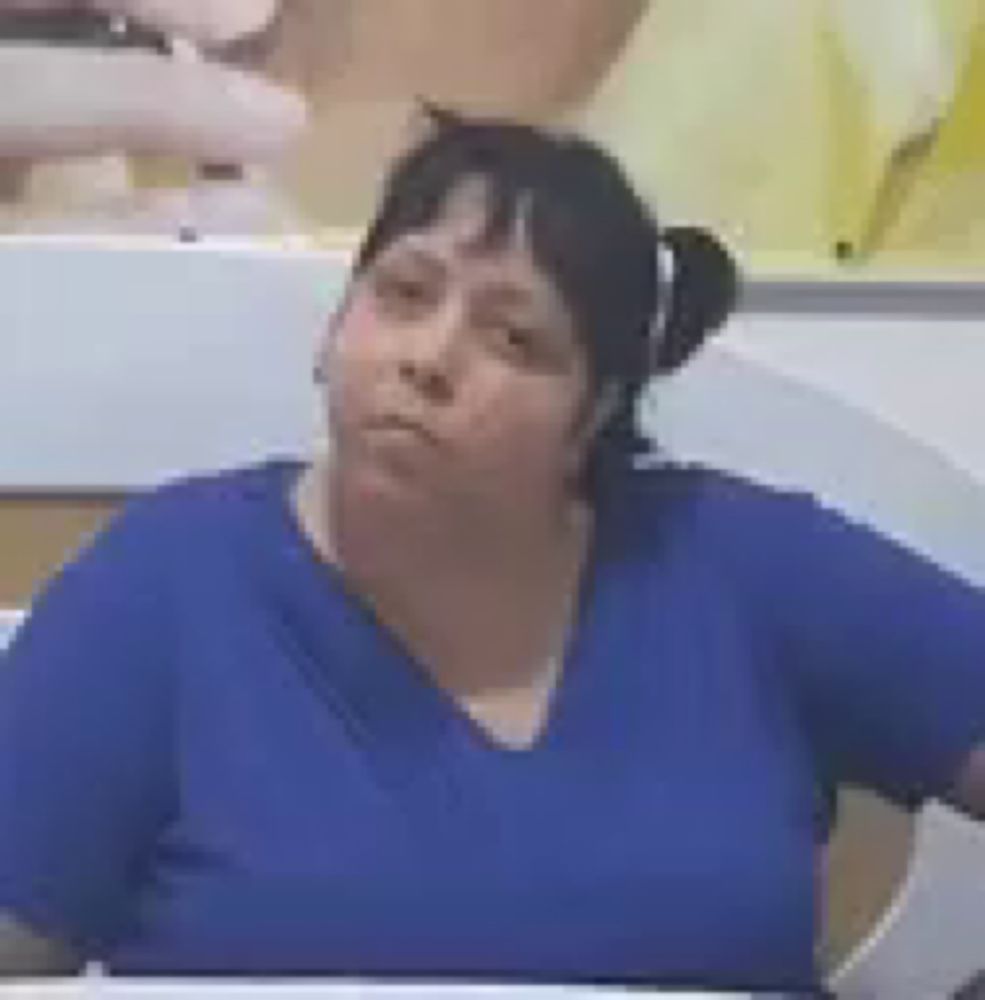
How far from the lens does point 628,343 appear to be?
1.10 metres

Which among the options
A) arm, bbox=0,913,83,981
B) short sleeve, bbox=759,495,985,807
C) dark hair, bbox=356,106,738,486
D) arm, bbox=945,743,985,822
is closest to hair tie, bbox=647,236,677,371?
dark hair, bbox=356,106,738,486

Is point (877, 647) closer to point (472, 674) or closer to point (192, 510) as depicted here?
point (472, 674)

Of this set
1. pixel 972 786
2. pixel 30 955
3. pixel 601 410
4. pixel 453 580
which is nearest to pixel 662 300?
pixel 601 410

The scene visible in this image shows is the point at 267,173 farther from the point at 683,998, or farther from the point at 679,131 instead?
the point at 683,998

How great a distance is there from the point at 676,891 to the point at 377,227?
13.8 inches

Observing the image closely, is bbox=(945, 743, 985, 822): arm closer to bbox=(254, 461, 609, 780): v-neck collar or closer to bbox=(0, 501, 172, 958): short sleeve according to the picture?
bbox=(254, 461, 609, 780): v-neck collar

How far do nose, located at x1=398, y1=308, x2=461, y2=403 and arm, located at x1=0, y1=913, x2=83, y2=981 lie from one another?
29cm

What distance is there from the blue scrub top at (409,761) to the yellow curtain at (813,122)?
→ 1.72ft

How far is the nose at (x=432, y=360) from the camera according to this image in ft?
3.34

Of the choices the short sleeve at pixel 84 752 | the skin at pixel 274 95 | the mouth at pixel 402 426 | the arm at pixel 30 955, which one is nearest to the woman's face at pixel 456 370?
the mouth at pixel 402 426

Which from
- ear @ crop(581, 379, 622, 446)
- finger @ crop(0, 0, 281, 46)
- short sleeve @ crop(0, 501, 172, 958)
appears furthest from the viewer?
finger @ crop(0, 0, 281, 46)

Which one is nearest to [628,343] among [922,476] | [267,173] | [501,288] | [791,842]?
[501,288]

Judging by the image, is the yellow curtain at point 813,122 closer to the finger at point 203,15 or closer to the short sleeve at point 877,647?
the finger at point 203,15

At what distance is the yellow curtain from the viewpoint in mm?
1584
